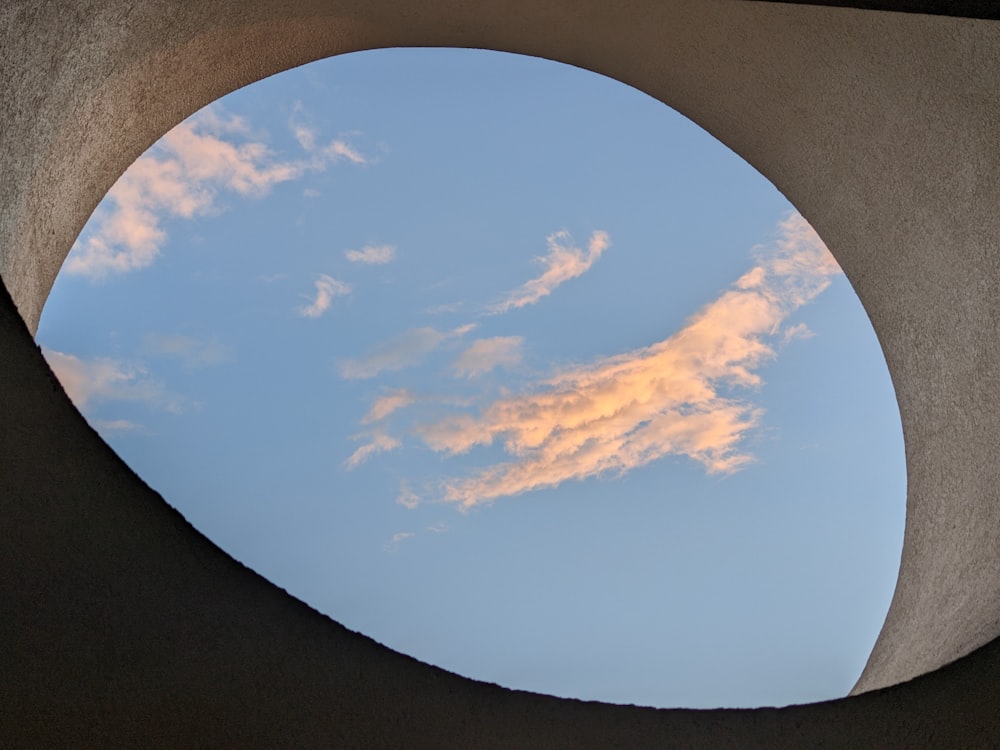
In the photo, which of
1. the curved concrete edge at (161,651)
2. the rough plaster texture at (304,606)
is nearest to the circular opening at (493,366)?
the rough plaster texture at (304,606)

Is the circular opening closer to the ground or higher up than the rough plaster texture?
higher up

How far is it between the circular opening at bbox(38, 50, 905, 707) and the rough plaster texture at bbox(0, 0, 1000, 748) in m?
6.09

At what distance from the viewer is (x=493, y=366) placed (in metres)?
13.4

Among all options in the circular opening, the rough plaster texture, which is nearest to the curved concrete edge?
the rough plaster texture

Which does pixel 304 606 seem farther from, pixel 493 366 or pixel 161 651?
pixel 493 366

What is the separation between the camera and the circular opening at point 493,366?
11734 mm

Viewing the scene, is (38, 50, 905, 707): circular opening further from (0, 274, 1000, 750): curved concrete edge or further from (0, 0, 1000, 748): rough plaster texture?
(0, 274, 1000, 750): curved concrete edge

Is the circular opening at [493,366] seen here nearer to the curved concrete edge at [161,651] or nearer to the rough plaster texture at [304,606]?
the rough plaster texture at [304,606]

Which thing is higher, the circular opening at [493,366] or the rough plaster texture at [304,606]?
the circular opening at [493,366]

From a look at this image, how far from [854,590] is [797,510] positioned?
1.92m

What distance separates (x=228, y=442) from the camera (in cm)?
1222

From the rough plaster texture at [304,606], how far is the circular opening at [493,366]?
20.0ft

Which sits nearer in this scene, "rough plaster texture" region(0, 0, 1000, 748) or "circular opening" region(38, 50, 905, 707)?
"rough plaster texture" region(0, 0, 1000, 748)

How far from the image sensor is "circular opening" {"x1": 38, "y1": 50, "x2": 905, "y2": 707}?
1173 centimetres
